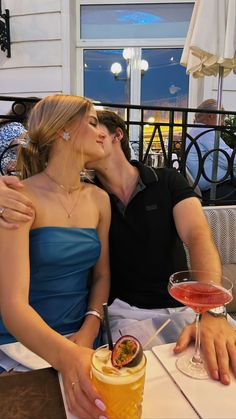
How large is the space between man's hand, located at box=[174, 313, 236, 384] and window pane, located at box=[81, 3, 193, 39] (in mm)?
6778

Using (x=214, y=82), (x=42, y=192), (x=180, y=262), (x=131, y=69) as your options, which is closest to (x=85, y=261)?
(x=42, y=192)

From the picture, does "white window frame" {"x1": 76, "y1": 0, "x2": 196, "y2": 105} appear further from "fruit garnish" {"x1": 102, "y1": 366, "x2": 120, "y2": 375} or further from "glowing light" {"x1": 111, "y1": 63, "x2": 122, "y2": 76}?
"fruit garnish" {"x1": 102, "y1": 366, "x2": 120, "y2": 375}

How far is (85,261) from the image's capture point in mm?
1573

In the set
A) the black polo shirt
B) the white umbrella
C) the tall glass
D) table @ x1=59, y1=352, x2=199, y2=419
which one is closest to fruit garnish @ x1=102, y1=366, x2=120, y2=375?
the tall glass

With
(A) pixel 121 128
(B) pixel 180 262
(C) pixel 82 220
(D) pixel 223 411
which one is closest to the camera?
(D) pixel 223 411

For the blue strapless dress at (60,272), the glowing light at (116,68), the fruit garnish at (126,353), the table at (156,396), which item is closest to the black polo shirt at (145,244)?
the blue strapless dress at (60,272)

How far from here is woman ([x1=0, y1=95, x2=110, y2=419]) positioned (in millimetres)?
1325

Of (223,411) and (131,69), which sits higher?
(131,69)

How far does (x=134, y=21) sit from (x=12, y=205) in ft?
21.6

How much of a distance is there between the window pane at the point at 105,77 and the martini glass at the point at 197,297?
21.8 ft

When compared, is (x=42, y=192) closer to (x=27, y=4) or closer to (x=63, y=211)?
(x=63, y=211)

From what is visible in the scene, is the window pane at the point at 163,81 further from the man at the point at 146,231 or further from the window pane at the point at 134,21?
the man at the point at 146,231

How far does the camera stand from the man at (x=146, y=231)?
5.56 ft

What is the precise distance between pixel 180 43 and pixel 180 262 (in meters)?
6.11
